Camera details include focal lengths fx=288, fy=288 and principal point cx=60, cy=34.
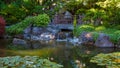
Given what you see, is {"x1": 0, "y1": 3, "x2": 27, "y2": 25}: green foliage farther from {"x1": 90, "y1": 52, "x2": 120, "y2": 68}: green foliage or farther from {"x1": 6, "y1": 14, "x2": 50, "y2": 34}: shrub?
{"x1": 90, "y1": 52, "x2": 120, "y2": 68}: green foliage

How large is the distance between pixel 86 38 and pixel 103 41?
1333mm

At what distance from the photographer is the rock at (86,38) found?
18.4 meters

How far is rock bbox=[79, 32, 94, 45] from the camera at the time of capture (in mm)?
18391

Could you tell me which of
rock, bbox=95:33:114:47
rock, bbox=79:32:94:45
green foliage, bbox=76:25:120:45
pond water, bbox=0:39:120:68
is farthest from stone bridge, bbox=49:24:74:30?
pond water, bbox=0:39:120:68

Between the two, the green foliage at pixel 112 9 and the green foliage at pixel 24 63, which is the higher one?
the green foliage at pixel 112 9

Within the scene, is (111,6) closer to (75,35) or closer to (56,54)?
(75,35)

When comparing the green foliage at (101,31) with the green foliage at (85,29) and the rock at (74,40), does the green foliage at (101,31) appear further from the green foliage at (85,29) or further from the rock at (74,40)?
the rock at (74,40)

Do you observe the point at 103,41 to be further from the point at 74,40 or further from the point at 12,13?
the point at 12,13

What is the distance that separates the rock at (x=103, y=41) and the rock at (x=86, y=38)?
0.51m

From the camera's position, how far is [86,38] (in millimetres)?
18656

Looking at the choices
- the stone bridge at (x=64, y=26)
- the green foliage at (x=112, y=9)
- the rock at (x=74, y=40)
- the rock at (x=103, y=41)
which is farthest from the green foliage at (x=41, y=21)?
the rock at (x=103, y=41)

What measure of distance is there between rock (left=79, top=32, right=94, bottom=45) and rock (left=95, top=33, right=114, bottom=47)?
1.66 ft

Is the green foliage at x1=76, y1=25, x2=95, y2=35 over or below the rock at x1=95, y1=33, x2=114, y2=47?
over

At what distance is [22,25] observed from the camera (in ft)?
72.6
